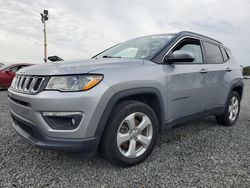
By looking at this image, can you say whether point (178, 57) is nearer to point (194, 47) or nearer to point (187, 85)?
point (187, 85)

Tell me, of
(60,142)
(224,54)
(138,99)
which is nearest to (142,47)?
(138,99)

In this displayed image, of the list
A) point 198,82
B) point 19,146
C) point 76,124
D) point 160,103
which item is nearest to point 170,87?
point 160,103

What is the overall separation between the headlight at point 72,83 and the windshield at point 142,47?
1025 mm

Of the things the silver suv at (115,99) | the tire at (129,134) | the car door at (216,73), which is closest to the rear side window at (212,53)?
the car door at (216,73)

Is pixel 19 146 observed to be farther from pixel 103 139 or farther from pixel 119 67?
pixel 119 67

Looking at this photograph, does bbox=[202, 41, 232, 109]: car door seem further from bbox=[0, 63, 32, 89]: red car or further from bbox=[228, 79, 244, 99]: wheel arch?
bbox=[0, 63, 32, 89]: red car

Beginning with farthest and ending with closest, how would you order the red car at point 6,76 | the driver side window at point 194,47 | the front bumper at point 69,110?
the red car at point 6,76 < the driver side window at point 194,47 < the front bumper at point 69,110

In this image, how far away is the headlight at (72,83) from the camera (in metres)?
2.18

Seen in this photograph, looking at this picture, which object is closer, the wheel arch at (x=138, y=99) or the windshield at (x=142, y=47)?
the wheel arch at (x=138, y=99)

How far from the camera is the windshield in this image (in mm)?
3079

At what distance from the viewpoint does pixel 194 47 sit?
3.70 metres

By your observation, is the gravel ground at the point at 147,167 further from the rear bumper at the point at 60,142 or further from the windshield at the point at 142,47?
the windshield at the point at 142,47

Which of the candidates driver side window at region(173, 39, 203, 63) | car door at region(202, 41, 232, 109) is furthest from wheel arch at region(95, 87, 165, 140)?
car door at region(202, 41, 232, 109)

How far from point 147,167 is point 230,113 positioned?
2729mm
